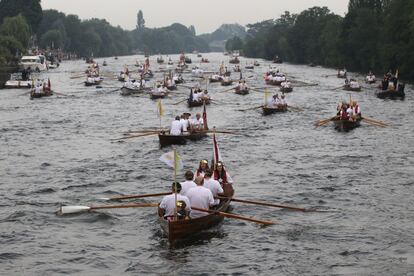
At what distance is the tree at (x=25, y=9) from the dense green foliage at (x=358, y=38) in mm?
67253

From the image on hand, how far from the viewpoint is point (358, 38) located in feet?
392

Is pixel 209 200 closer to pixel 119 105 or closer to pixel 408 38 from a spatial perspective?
pixel 119 105

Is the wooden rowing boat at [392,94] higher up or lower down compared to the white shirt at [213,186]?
higher up

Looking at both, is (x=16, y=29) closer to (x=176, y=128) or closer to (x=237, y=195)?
(x=176, y=128)

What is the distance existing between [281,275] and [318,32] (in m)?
151

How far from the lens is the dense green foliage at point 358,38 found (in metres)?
92.4

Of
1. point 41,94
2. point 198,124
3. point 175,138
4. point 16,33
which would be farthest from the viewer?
point 16,33

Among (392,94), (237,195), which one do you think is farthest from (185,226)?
(392,94)

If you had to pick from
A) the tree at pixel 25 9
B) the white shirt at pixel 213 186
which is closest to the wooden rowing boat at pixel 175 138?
the white shirt at pixel 213 186

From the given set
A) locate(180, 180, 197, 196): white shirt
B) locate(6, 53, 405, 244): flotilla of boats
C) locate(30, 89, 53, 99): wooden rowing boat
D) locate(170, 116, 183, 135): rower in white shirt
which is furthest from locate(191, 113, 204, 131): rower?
locate(30, 89, 53, 99): wooden rowing boat

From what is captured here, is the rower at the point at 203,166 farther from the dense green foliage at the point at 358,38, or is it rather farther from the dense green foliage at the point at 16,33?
the dense green foliage at the point at 16,33

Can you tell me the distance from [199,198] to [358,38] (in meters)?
103

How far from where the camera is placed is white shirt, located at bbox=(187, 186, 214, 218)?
861 inches

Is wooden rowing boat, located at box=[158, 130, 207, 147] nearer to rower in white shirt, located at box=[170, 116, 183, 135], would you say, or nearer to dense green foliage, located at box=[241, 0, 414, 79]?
rower in white shirt, located at box=[170, 116, 183, 135]
